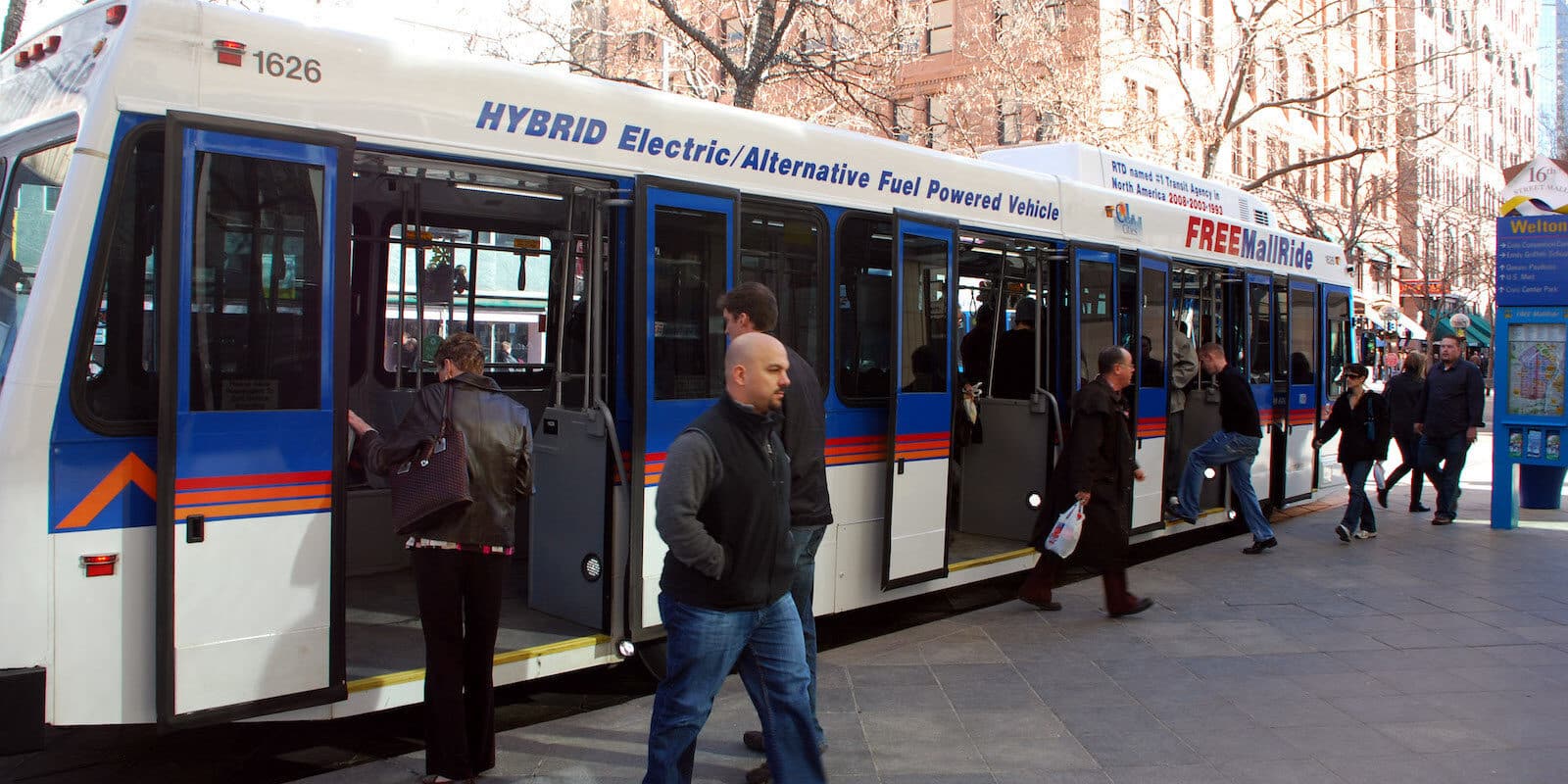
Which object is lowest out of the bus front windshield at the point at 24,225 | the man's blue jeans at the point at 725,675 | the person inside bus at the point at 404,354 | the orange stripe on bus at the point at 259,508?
the man's blue jeans at the point at 725,675

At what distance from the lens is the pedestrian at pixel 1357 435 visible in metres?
10.6

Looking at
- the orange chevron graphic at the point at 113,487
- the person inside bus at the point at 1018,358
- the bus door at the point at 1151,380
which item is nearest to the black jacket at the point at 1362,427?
the bus door at the point at 1151,380

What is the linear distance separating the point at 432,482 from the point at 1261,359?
9196mm

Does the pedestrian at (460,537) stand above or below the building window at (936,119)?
below

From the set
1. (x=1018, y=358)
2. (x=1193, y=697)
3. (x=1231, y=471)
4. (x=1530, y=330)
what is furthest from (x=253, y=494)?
(x=1530, y=330)

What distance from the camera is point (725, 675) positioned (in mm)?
3705

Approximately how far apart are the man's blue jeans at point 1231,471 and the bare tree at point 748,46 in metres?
9.29

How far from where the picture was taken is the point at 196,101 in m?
4.22

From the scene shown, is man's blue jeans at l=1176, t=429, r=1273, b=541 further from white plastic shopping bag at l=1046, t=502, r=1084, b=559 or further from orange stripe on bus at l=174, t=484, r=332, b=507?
orange stripe on bus at l=174, t=484, r=332, b=507

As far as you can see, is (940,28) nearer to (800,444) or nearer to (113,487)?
(800,444)

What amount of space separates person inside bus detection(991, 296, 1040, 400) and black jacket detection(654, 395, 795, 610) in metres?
5.35

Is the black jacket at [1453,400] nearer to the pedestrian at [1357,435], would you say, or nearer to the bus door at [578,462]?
the pedestrian at [1357,435]

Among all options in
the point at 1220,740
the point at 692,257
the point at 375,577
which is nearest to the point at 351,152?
the point at 692,257

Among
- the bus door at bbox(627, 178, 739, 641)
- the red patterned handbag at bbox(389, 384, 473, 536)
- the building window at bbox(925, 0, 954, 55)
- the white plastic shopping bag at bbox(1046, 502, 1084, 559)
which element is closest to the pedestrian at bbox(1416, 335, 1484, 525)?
the white plastic shopping bag at bbox(1046, 502, 1084, 559)
